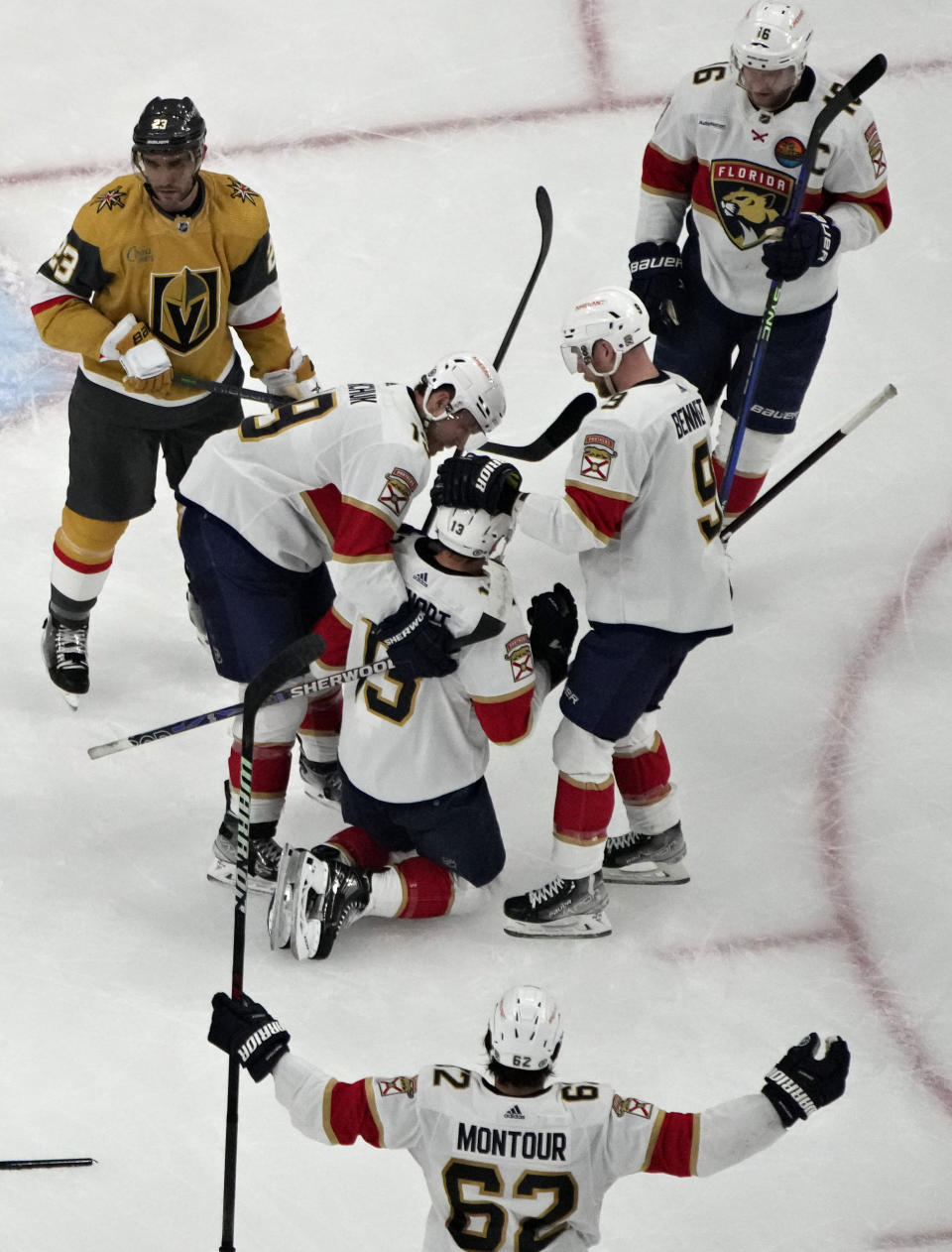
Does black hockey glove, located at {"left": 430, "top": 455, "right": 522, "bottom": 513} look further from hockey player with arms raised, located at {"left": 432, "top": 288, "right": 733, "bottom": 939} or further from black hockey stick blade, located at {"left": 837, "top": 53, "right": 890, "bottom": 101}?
black hockey stick blade, located at {"left": 837, "top": 53, "right": 890, "bottom": 101}

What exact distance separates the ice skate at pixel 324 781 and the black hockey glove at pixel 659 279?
1396 mm

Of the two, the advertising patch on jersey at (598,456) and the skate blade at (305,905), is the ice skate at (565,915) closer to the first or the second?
the skate blade at (305,905)

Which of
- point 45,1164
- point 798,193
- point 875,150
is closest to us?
point 45,1164

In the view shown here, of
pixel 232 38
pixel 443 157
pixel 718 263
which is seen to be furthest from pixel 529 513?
pixel 232 38

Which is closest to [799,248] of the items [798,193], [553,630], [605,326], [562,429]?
[798,193]

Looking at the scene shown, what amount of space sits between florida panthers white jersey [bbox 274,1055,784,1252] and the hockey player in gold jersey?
2012 mm

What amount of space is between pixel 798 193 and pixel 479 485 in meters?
1.35

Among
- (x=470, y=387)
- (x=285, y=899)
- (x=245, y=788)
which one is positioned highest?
(x=470, y=387)

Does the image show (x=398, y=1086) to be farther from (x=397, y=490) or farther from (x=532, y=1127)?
(x=397, y=490)

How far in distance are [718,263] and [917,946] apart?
1754 mm

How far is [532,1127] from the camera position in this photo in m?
2.71

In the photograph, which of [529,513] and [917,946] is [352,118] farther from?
[917,946]

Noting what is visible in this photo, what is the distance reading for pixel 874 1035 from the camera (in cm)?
387

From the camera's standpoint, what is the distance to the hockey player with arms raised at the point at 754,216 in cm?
435
